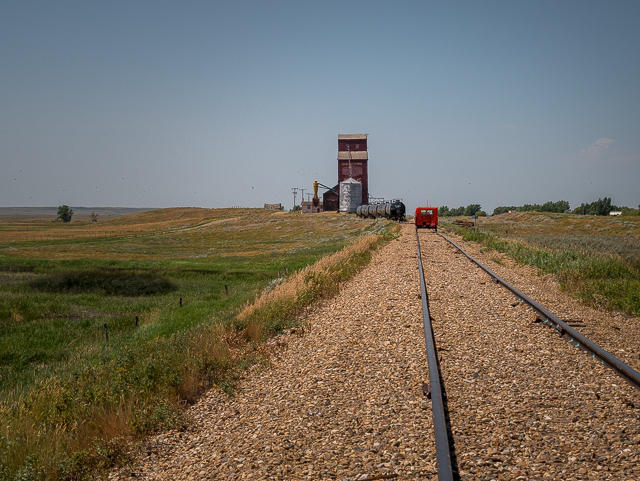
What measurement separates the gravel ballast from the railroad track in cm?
2

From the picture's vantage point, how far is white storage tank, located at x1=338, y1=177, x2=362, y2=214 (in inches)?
3556

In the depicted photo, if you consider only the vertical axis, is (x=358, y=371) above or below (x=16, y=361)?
above

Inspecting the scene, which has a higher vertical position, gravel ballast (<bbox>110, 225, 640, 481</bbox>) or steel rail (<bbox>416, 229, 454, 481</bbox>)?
steel rail (<bbox>416, 229, 454, 481</bbox>)

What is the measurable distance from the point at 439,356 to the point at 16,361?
48.1 feet

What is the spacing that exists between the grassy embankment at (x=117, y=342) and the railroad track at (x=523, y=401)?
3311 mm

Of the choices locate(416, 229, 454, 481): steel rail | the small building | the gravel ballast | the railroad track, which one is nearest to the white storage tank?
the small building

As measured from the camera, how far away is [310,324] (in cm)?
980

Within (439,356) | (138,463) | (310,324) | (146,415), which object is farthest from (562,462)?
(310,324)

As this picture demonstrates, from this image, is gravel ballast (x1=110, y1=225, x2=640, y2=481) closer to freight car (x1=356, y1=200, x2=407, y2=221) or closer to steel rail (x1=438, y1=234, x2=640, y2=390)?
steel rail (x1=438, y1=234, x2=640, y2=390)

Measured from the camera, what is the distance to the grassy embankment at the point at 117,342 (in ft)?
17.6

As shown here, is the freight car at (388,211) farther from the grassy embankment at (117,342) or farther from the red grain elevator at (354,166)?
the grassy embankment at (117,342)

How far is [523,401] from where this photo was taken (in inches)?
207

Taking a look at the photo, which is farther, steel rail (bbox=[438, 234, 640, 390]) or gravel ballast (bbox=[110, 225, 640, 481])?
steel rail (bbox=[438, 234, 640, 390])

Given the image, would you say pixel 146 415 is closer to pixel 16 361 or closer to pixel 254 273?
pixel 16 361
